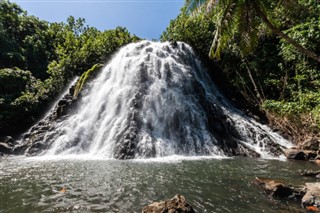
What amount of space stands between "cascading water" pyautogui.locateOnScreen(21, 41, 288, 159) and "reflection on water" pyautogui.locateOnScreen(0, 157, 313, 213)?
168 inches

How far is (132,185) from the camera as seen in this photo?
9805mm

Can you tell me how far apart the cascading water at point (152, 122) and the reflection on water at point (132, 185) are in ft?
14.0

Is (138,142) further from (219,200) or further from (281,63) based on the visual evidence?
(281,63)

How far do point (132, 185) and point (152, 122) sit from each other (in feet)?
37.1

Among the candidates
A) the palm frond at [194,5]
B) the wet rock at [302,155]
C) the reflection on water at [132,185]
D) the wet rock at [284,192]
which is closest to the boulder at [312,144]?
the wet rock at [302,155]

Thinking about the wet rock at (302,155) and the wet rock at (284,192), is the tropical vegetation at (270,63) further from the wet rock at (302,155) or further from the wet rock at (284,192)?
the wet rock at (284,192)

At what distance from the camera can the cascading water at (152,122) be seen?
18.8 m

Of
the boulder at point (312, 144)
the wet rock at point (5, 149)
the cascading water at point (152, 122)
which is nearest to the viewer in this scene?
the boulder at point (312, 144)

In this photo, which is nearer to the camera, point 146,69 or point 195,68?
point 146,69

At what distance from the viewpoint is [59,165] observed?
14.1 metres

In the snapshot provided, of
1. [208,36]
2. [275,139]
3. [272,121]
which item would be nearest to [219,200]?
[275,139]

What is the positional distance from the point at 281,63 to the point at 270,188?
2333 centimetres

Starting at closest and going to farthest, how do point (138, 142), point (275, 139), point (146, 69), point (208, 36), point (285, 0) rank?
point (285, 0) < point (138, 142) < point (275, 139) < point (146, 69) < point (208, 36)

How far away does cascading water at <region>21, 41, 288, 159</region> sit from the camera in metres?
18.8
